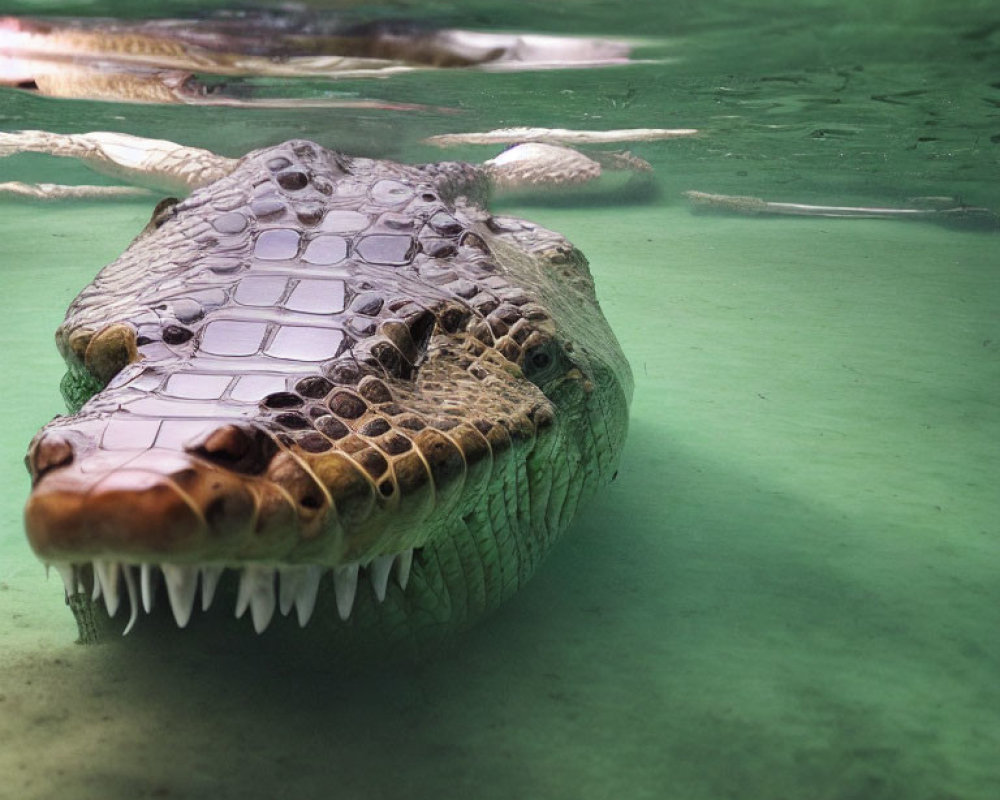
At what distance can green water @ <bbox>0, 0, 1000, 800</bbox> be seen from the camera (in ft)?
5.28

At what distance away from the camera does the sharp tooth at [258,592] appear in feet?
3.75

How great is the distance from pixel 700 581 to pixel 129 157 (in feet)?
31.0

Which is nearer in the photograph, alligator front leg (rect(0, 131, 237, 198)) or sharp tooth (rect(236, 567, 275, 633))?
sharp tooth (rect(236, 567, 275, 633))

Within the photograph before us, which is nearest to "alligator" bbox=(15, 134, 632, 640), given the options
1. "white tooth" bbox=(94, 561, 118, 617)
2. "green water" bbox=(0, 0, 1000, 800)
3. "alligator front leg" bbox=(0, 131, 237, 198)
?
"white tooth" bbox=(94, 561, 118, 617)

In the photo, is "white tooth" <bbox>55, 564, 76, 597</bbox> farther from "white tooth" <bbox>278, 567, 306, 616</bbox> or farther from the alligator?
"white tooth" <bbox>278, 567, 306, 616</bbox>

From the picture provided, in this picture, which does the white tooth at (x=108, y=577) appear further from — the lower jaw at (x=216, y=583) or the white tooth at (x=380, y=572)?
the white tooth at (x=380, y=572)

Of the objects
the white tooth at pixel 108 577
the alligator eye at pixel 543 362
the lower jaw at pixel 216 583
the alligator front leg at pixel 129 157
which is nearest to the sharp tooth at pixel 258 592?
the lower jaw at pixel 216 583

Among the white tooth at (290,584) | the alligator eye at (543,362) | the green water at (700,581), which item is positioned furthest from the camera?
the alligator eye at (543,362)

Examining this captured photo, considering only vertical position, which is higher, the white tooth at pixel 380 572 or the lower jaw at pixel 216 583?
the lower jaw at pixel 216 583

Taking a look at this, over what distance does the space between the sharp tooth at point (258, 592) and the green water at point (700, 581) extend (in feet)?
1.58

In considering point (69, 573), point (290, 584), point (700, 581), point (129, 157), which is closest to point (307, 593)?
point (290, 584)

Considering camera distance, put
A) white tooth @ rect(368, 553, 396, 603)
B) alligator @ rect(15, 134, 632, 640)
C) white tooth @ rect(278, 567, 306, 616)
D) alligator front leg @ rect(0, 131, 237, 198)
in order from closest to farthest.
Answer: alligator @ rect(15, 134, 632, 640), white tooth @ rect(278, 567, 306, 616), white tooth @ rect(368, 553, 396, 603), alligator front leg @ rect(0, 131, 237, 198)

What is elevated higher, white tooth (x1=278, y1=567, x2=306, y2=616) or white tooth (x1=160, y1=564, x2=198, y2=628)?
white tooth (x1=160, y1=564, x2=198, y2=628)

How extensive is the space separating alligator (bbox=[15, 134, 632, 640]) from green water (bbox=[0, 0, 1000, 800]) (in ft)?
0.61
